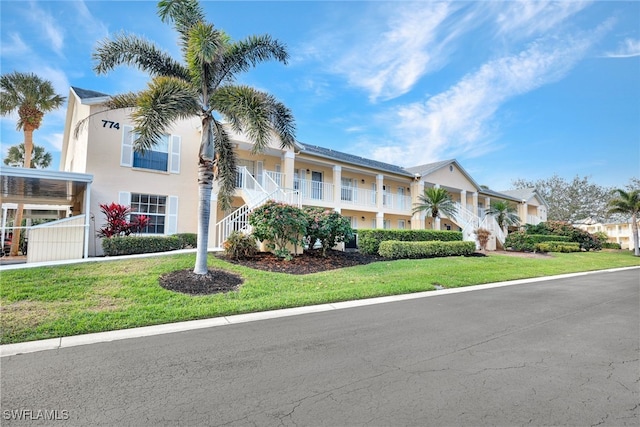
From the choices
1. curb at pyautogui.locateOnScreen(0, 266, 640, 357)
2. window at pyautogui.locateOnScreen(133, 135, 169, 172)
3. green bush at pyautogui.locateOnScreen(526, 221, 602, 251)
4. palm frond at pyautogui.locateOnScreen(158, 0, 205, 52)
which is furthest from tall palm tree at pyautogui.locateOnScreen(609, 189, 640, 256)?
window at pyautogui.locateOnScreen(133, 135, 169, 172)

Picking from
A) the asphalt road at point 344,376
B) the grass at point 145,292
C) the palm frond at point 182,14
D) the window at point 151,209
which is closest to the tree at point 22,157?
the window at point 151,209

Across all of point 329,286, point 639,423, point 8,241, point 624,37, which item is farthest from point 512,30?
point 8,241

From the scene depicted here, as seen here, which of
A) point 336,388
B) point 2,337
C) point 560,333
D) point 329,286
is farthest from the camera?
point 329,286

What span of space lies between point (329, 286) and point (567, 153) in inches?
1260

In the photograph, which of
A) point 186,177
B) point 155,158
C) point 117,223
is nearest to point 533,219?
point 186,177

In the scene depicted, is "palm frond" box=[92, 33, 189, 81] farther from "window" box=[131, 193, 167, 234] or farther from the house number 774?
"window" box=[131, 193, 167, 234]

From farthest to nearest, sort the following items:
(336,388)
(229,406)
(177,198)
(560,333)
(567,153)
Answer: (567,153) < (177,198) < (560,333) < (336,388) < (229,406)

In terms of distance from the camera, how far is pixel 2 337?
4.95 metres

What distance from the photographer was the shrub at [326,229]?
13.1 m

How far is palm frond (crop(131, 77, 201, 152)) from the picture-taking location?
792 cm

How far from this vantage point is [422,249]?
52.6ft

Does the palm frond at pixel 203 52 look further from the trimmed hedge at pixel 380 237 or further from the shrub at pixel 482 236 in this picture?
the shrub at pixel 482 236

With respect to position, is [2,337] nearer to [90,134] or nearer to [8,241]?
[90,134]

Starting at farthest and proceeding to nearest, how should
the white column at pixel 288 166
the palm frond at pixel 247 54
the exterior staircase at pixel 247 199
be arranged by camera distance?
1. the white column at pixel 288 166
2. the exterior staircase at pixel 247 199
3. the palm frond at pixel 247 54
